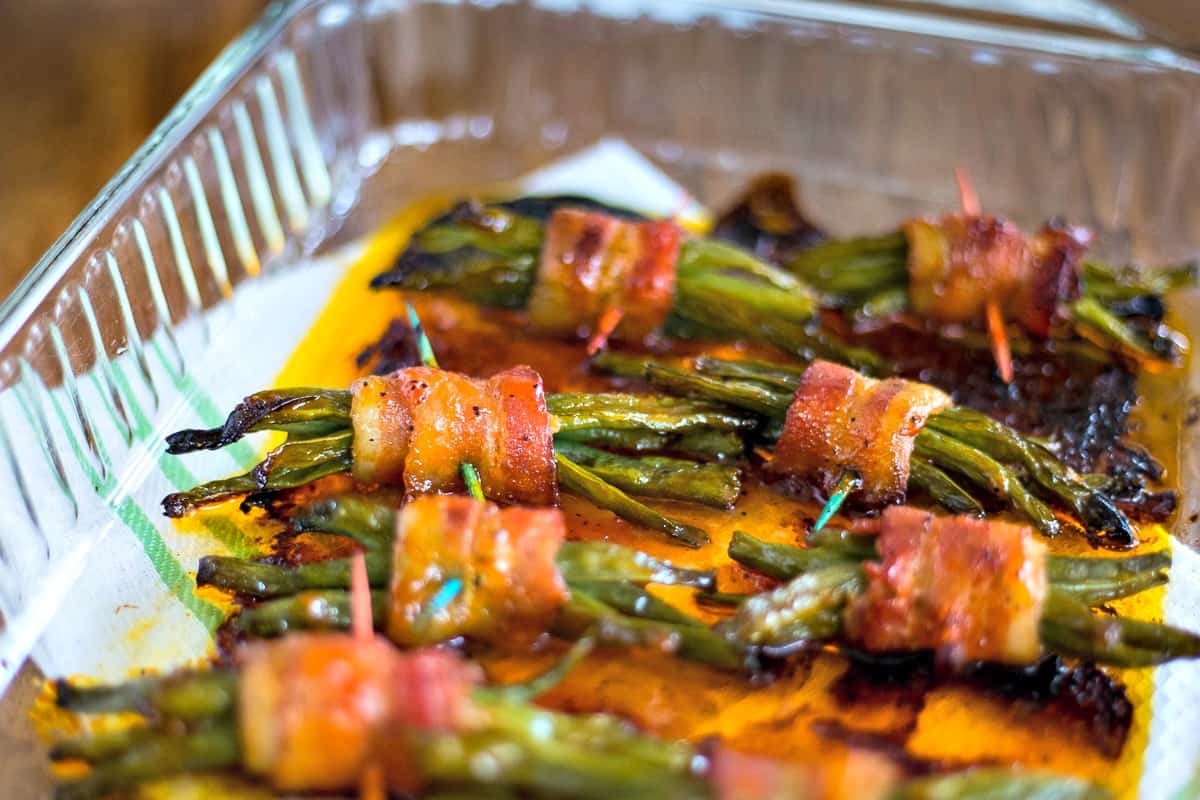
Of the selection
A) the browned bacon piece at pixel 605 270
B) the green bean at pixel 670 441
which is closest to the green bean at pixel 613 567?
the green bean at pixel 670 441

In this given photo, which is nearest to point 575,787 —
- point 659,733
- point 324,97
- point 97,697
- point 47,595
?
point 659,733

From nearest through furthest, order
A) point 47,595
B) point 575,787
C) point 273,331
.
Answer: point 575,787 < point 47,595 < point 273,331

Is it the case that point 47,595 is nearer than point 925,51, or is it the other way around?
point 47,595

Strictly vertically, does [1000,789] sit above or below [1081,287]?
below

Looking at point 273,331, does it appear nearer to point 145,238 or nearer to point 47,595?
point 145,238

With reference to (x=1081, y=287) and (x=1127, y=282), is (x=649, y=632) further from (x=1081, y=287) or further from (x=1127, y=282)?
(x=1127, y=282)

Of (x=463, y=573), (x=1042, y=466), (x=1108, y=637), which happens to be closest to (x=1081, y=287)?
(x=1042, y=466)

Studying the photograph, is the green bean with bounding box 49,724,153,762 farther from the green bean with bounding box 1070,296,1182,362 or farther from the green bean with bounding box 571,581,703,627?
the green bean with bounding box 1070,296,1182,362
